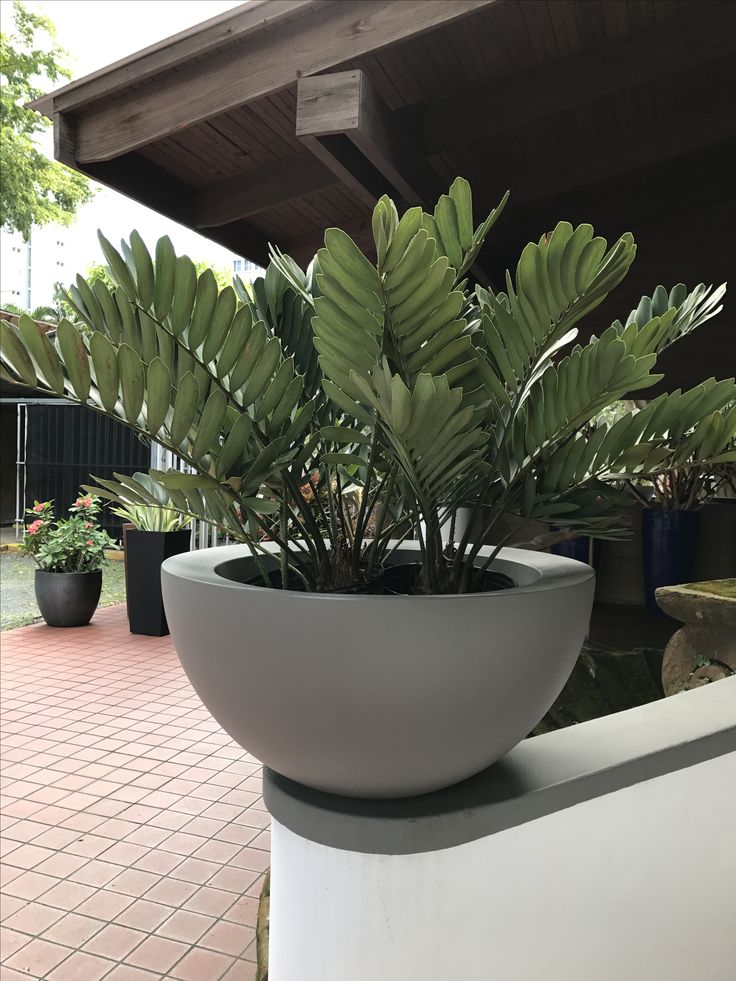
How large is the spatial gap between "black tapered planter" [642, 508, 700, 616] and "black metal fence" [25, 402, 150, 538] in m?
8.97

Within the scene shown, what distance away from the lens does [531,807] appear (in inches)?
37.0

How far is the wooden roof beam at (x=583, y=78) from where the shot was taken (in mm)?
2795

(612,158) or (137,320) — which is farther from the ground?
(612,158)

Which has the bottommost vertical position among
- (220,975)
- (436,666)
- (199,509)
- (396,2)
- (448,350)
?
(220,975)

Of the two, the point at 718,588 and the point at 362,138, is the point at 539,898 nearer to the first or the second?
the point at 718,588

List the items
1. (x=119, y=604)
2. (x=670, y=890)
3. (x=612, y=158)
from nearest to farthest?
1. (x=670, y=890)
2. (x=612, y=158)
3. (x=119, y=604)

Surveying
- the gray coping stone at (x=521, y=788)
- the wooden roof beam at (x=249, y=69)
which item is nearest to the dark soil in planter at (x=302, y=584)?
the gray coping stone at (x=521, y=788)

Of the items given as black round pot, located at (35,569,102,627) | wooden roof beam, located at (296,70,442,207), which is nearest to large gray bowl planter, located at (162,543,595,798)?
wooden roof beam, located at (296,70,442,207)

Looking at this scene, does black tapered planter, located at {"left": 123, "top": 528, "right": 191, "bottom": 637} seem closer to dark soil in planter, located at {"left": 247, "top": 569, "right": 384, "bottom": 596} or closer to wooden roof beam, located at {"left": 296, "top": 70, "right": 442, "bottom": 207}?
wooden roof beam, located at {"left": 296, "top": 70, "right": 442, "bottom": 207}

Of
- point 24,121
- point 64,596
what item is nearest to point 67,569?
point 64,596

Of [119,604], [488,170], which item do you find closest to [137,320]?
[488,170]

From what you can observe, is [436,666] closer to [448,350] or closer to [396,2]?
[448,350]

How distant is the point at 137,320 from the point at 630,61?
114 inches

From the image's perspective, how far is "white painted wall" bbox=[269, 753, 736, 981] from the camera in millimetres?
909
